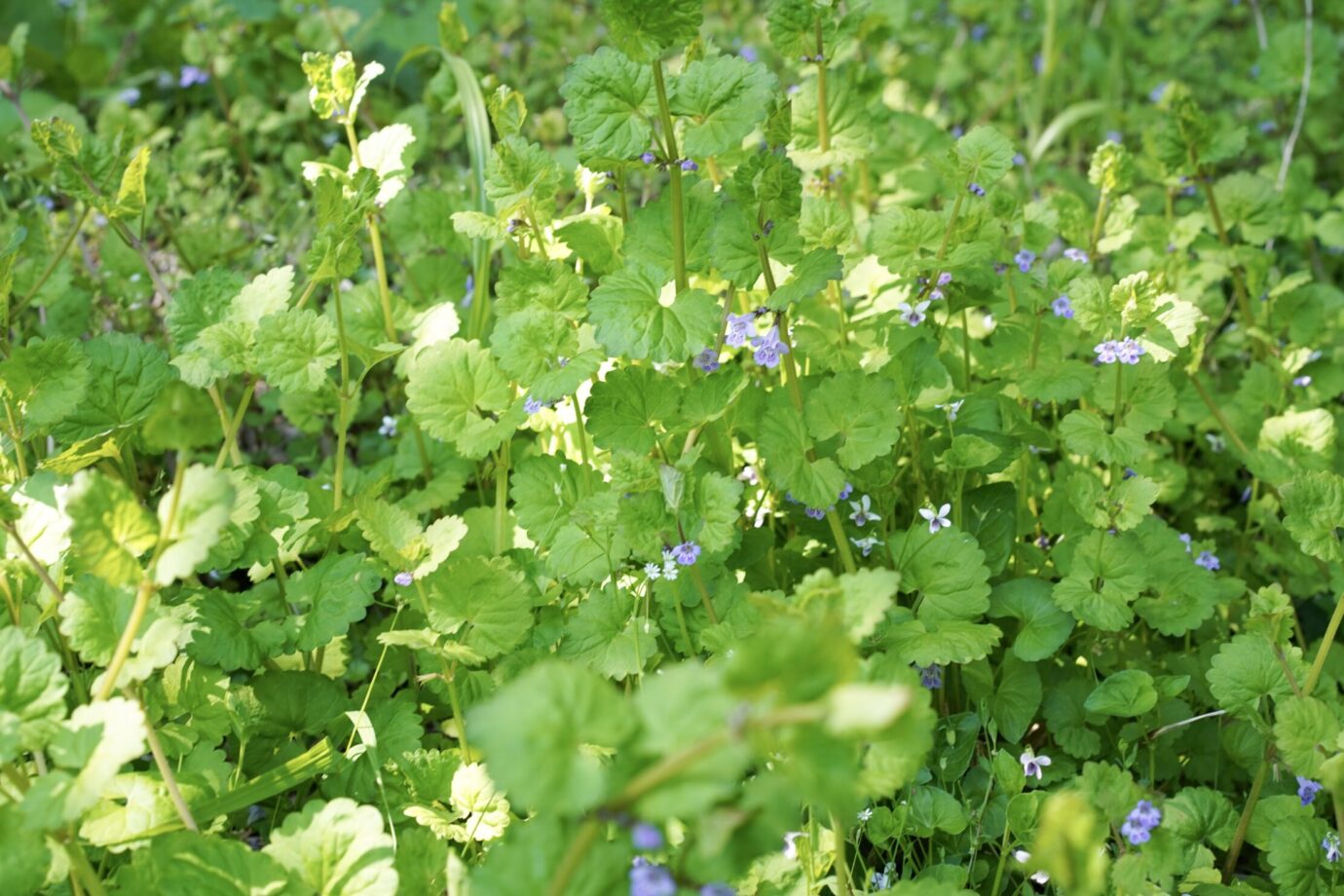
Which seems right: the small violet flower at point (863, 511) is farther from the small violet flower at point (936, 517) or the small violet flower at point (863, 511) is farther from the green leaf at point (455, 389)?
the green leaf at point (455, 389)

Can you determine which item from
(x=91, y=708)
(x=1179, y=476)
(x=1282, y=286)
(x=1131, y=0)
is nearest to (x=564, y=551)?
(x=91, y=708)

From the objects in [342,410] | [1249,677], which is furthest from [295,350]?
[1249,677]

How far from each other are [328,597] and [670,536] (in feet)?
2.02

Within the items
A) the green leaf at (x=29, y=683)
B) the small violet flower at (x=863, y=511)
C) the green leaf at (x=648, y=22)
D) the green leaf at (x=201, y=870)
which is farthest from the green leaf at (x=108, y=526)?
the small violet flower at (x=863, y=511)

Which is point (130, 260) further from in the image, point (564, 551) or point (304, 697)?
point (564, 551)

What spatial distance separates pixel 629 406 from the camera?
197 cm

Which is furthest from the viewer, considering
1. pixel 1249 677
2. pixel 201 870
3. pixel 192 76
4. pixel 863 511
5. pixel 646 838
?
pixel 192 76

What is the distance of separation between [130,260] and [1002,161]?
2.10 m

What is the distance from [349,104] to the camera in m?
2.25

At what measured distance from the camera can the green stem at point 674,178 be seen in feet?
5.81

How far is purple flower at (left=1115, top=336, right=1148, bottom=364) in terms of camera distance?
196 centimetres

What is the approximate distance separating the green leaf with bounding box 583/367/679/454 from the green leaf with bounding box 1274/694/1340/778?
104 cm

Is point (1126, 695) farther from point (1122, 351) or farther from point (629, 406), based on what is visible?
point (629, 406)

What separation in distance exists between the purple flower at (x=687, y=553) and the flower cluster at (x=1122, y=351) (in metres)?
0.76
